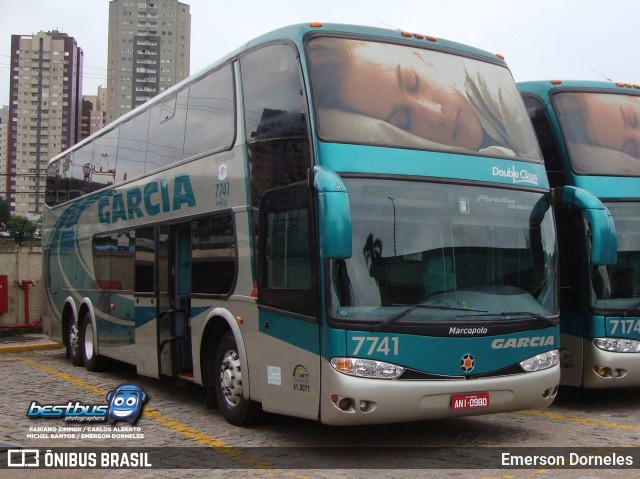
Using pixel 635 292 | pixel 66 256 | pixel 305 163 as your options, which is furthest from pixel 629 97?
pixel 66 256

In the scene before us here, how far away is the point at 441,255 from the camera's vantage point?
7.25 metres

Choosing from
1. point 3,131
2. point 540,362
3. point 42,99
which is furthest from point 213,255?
point 3,131

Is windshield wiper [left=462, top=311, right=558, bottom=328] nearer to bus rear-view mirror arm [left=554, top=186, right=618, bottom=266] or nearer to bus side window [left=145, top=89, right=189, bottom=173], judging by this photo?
bus rear-view mirror arm [left=554, top=186, right=618, bottom=266]

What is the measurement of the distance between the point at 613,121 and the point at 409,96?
4.03m

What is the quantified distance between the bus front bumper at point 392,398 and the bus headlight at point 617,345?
267cm

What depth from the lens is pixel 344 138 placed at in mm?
7301

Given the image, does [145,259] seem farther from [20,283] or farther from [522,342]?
[20,283]

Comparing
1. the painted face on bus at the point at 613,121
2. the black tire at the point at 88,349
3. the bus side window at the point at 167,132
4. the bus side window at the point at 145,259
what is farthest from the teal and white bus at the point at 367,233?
the black tire at the point at 88,349

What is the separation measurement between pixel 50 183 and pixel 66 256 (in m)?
2.37

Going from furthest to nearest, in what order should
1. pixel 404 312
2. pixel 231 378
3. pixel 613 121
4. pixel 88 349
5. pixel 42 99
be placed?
pixel 42 99, pixel 88 349, pixel 613 121, pixel 231 378, pixel 404 312

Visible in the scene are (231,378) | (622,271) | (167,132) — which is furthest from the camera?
(167,132)

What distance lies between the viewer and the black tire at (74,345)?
1463cm

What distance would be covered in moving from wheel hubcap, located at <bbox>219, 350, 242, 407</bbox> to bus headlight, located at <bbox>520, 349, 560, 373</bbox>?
2.85 meters

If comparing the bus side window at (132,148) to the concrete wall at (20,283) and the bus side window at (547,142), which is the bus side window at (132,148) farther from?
the concrete wall at (20,283)
